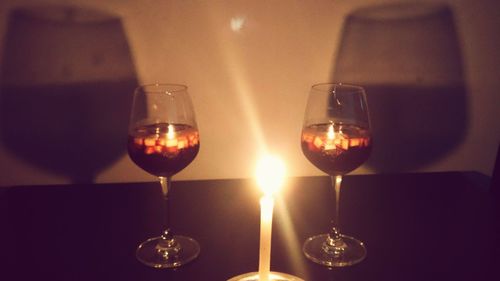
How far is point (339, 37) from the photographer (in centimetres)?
116

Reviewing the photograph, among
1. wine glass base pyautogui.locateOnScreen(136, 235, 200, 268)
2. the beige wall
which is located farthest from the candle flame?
the beige wall

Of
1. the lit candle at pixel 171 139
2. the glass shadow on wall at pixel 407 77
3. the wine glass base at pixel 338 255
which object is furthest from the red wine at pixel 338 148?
the glass shadow on wall at pixel 407 77

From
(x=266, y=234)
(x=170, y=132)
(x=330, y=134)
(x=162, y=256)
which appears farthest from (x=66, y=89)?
(x=266, y=234)

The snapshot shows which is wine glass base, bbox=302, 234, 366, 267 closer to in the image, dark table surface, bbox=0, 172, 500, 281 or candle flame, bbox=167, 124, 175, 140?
dark table surface, bbox=0, 172, 500, 281

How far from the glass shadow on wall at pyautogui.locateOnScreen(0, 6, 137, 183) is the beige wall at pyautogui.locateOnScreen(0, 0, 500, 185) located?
0.03 m

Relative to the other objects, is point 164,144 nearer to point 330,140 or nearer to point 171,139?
point 171,139

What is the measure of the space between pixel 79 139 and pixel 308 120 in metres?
0.59

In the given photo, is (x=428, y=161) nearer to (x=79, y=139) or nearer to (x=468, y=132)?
(x=468, y=132)

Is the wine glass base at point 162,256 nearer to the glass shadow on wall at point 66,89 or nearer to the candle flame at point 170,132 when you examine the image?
the candle flame at point 170,132

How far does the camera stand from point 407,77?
47.8 inches

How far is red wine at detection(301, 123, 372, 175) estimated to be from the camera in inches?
33.0

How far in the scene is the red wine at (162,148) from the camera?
81 centimetres

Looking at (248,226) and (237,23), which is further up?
(237,23)

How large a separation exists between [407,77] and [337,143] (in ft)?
1.56
